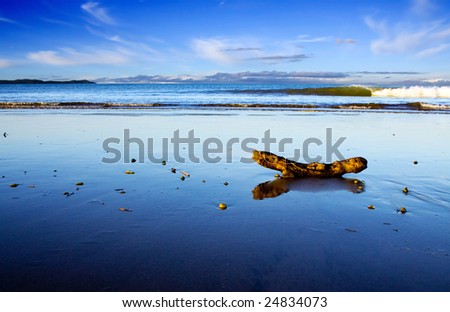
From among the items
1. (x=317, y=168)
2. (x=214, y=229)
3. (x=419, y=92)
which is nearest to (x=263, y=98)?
(x=419, y=92)

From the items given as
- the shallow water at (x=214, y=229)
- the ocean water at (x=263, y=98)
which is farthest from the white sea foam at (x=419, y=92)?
the shallow water at (x=214, y=229)

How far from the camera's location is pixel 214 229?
4.97 meters

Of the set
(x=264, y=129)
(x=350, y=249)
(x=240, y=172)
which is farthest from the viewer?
(x=264, y=129)

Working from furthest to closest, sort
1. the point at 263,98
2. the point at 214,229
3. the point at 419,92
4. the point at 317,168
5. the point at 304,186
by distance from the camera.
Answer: the point at 419,92 < the point at 263,98 < the point at 317,168 < the point at 304,186 < the point at 214,229

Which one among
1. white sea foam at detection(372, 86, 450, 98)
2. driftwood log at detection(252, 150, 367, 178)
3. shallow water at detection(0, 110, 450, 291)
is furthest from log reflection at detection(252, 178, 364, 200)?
white sea foam at detection(372, 86, 450, 98)

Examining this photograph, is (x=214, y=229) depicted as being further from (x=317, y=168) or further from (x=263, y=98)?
(x=263, y=98)

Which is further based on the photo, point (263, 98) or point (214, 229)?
point (263, 98)

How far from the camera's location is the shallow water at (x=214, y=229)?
3.69 meters

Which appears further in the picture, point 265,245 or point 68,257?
point 265,245

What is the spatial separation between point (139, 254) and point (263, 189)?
3355 mm

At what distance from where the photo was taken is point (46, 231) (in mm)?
4777

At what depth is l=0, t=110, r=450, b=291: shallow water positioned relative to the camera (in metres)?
Answer: 3.69
